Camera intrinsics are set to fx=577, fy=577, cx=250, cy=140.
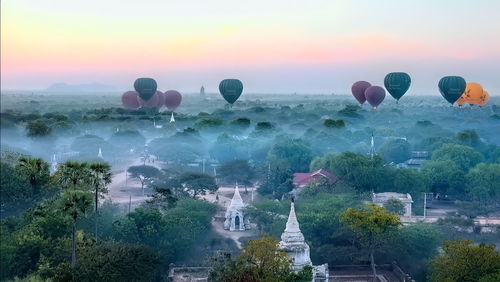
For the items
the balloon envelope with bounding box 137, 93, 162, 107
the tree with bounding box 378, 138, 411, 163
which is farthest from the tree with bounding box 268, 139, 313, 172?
the balloon envelope with bounding box 137, 93, 162, 107

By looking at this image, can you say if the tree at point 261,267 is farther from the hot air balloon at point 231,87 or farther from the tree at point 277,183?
the hot air balloon at point 231,87

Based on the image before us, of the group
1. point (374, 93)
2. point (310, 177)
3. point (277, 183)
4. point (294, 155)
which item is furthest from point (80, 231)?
point (374, 93)

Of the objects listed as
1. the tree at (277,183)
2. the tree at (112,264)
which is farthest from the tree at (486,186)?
the tree at (112,264)

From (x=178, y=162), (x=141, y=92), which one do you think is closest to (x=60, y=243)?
(x=178, y=162)

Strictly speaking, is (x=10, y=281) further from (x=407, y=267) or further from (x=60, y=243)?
(x=407, y=267)

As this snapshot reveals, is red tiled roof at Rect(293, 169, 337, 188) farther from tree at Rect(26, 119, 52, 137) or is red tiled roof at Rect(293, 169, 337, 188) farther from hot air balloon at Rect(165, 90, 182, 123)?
hot air balloon at Rect(165, 90, 182, 123)
